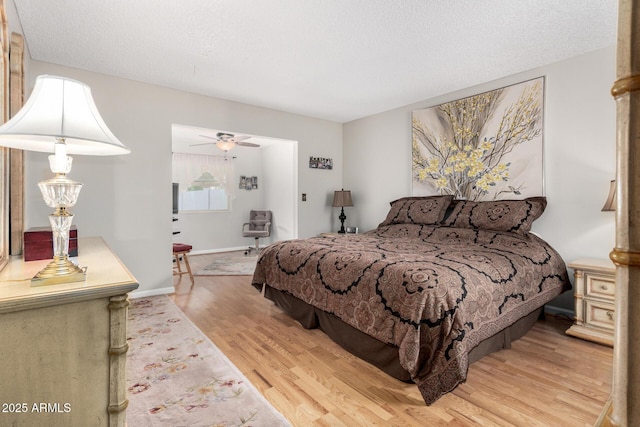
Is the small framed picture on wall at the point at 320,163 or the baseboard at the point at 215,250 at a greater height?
the small framed picture on wall at the point at 320,163

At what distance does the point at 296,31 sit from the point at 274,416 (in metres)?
2.63

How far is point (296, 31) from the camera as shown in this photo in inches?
96.3

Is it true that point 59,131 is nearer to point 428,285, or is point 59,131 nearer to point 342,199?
point 428,285

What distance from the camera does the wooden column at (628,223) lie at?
431 millimetres

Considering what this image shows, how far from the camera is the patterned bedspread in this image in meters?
1.67

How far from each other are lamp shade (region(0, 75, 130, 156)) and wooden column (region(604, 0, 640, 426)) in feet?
4.43

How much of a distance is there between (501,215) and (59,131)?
3.31 metres

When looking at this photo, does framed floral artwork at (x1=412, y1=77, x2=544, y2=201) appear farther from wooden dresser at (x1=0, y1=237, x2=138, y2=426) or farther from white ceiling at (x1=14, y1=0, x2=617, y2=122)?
wooden dresser at (x1=0, y1=237, x2=138, y2=426)

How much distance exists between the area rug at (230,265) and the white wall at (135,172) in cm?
107

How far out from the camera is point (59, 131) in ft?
3.30

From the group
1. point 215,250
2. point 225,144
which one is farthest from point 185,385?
point 215,250

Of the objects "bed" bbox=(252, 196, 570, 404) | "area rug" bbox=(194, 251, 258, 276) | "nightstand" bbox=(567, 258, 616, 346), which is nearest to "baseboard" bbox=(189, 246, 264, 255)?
"area rug" bbox=(194, 251, 258, 276)

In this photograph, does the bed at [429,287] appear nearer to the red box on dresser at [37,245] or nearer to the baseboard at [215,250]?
the red box on dresser at [37,245]

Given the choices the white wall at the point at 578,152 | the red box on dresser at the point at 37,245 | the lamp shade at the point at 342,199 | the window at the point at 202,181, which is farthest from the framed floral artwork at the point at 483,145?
the window at the point at 202,181
